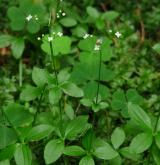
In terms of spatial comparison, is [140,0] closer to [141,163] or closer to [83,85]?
[83,85]

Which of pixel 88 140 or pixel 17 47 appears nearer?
pixel 88 140

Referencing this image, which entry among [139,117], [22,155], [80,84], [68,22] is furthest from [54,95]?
[68,22]

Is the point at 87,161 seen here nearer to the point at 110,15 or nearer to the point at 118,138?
the point at 118,138

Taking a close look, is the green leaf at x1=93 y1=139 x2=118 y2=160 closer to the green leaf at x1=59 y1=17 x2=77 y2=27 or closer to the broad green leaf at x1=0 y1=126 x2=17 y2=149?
the broad green leaf at x1=0 y1=126 x2=17 y2=149

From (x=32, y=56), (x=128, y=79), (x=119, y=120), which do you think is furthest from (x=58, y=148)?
(x=32, y=56)

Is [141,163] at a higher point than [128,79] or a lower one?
lower

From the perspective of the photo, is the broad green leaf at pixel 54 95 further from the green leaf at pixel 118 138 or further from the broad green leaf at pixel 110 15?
the broad green leaf at pixel 110 15
